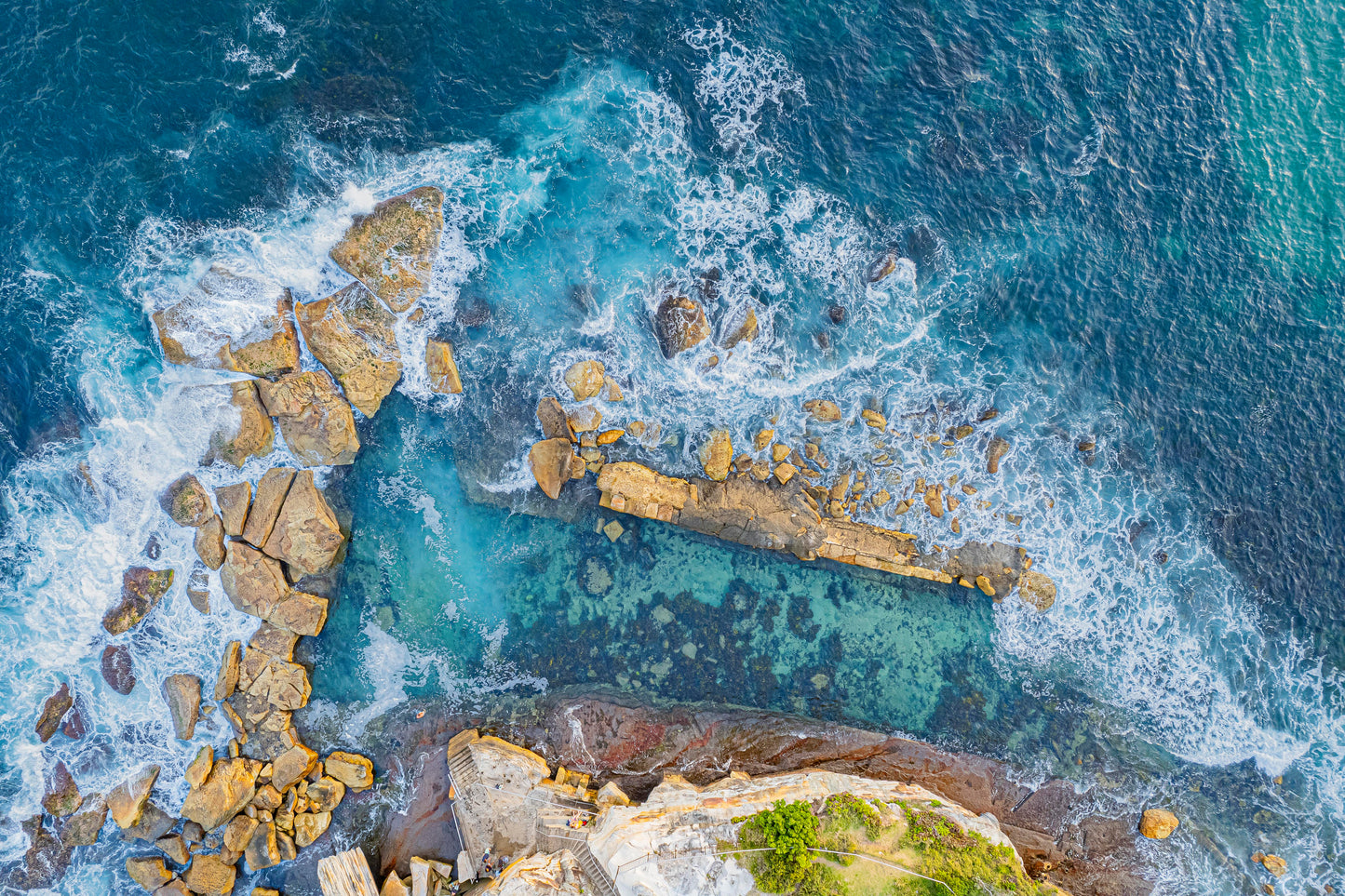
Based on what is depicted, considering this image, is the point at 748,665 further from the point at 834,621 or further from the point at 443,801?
the point at 443,801

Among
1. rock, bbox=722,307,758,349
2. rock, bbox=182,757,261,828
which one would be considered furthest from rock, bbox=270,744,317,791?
rock, bbox=722,307,758,349

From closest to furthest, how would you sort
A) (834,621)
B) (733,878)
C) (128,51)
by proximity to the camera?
1. (733,878)
2. (128,51)
3. (834,621)

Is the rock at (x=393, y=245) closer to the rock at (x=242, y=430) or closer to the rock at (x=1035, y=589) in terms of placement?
the rock at (x=242, y=430)

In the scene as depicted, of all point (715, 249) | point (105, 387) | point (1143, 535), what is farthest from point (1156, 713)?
point (105, 387)

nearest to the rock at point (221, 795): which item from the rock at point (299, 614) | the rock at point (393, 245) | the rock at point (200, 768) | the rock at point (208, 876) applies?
the rock at point (200, 768)

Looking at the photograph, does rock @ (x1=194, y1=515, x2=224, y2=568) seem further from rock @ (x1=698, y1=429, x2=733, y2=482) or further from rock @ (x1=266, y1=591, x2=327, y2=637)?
rock @ (x1=698, y1=429, x2=733, y2=482)

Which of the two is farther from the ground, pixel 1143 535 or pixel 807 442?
pixel 807 442
